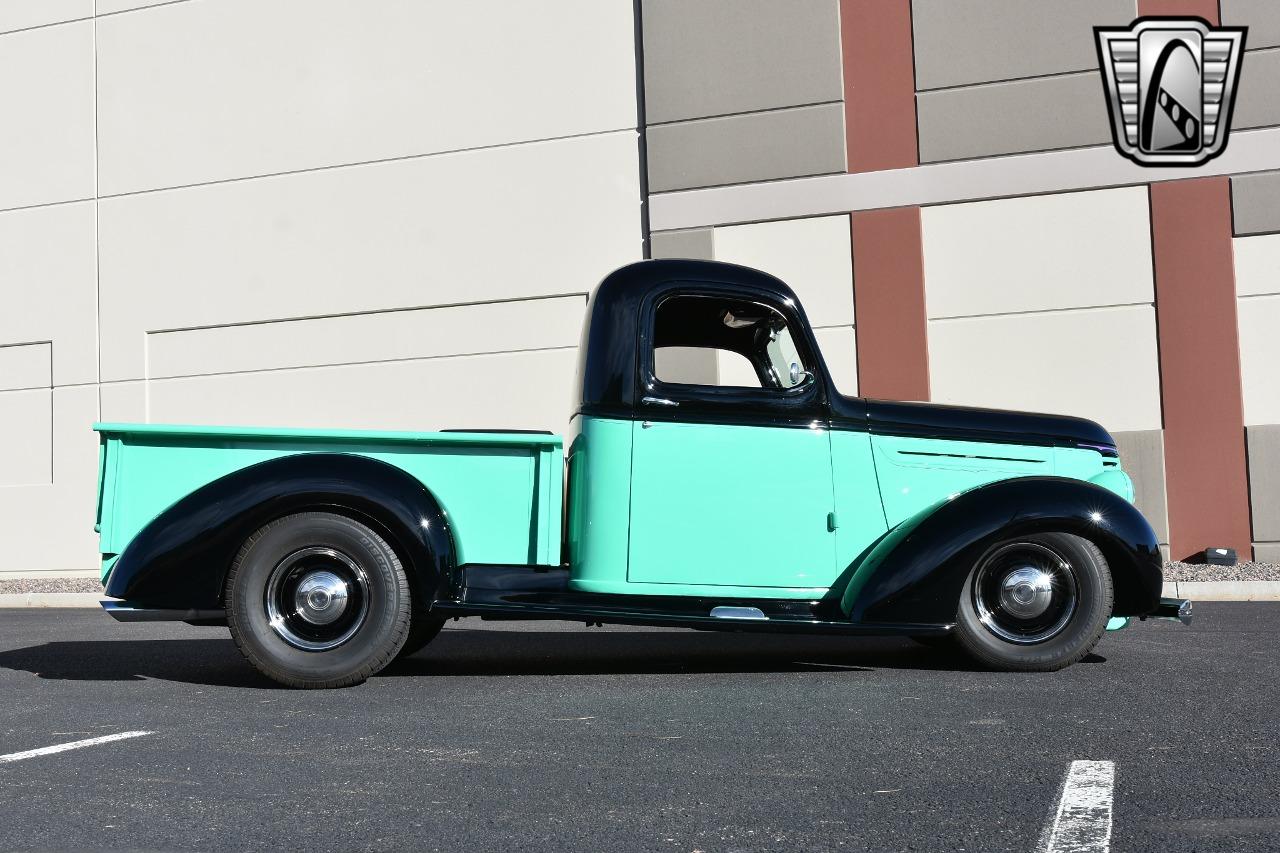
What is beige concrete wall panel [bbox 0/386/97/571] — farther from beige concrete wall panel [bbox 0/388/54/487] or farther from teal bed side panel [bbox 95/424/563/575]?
teal bed side panel [bbox 95/424/563/575]

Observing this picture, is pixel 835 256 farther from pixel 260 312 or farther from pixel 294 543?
pixel 294 543

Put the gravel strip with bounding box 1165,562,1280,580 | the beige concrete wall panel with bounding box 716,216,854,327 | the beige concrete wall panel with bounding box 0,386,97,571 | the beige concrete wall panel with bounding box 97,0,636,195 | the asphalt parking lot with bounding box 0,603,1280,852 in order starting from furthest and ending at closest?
the beige concrete wall panel with bounding box 0,386,97,571
the beige concrete wall panel with bounding box 97,0,636,195
the beige concrete wall panel with bounding box 716,216,854,327
the gravel strip with bounding box 1165,562,1280,580
the asphalt parking lot with bounding box 0,603,1280,852

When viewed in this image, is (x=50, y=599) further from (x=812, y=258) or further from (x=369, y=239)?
(x=812, y=258)

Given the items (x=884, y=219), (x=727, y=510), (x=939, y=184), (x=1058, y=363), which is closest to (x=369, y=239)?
(x=884, y=219)

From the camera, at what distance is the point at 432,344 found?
1548cm

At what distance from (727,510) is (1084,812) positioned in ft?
9.50

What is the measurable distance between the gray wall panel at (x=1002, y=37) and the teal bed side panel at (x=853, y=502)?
29.9 ft

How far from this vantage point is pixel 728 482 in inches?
237

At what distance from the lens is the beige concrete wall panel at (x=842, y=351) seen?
46.0 ft

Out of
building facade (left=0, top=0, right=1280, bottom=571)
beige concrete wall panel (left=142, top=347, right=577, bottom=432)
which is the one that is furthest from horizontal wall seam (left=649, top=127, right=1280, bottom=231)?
beige concrete wall panel (left=142, top=347, right=577, bottom=432)

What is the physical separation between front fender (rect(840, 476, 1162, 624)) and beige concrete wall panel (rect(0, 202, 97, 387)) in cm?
1404

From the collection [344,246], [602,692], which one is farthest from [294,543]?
[344,246]

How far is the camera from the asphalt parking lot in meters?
3.19

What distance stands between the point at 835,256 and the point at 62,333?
10.6 m
